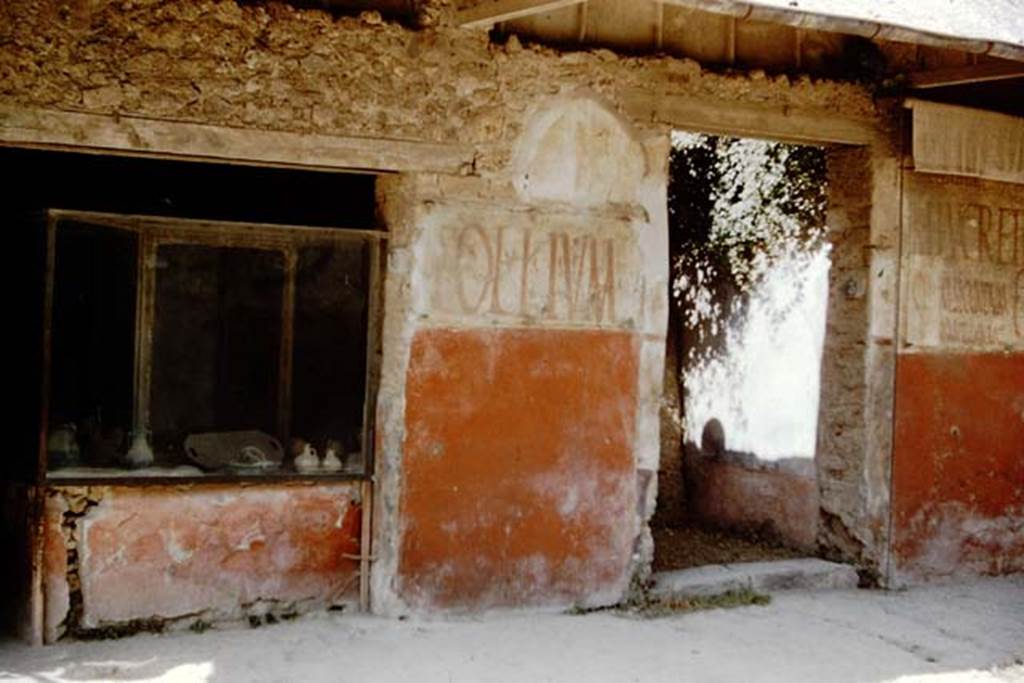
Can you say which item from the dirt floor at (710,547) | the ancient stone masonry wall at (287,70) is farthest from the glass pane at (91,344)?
the dirt floor at (710,547)

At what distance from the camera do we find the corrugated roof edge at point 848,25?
4.55 metres

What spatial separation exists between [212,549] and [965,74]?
4.54m

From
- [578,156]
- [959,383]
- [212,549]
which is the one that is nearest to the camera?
[212,549]

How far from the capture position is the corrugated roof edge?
4.55 metres

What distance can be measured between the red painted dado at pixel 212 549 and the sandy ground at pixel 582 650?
0.15 m

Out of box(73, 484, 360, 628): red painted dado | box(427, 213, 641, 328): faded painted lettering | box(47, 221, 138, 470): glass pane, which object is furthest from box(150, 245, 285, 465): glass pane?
box(427, 213, 641, 328): faded painted lettering

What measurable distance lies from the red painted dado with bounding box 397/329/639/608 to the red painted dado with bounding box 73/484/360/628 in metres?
0.38

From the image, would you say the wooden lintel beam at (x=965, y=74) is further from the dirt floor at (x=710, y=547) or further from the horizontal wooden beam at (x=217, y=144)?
the dirt floor at (x=710, y=547)

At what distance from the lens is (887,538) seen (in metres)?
6.27

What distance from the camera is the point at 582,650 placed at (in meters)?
4.93

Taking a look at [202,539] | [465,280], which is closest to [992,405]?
[465,280]

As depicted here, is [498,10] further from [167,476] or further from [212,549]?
[212,549]

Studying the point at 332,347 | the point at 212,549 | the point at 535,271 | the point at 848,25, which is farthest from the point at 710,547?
the point at 848,25

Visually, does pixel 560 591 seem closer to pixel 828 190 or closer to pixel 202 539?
pixel 202 539
